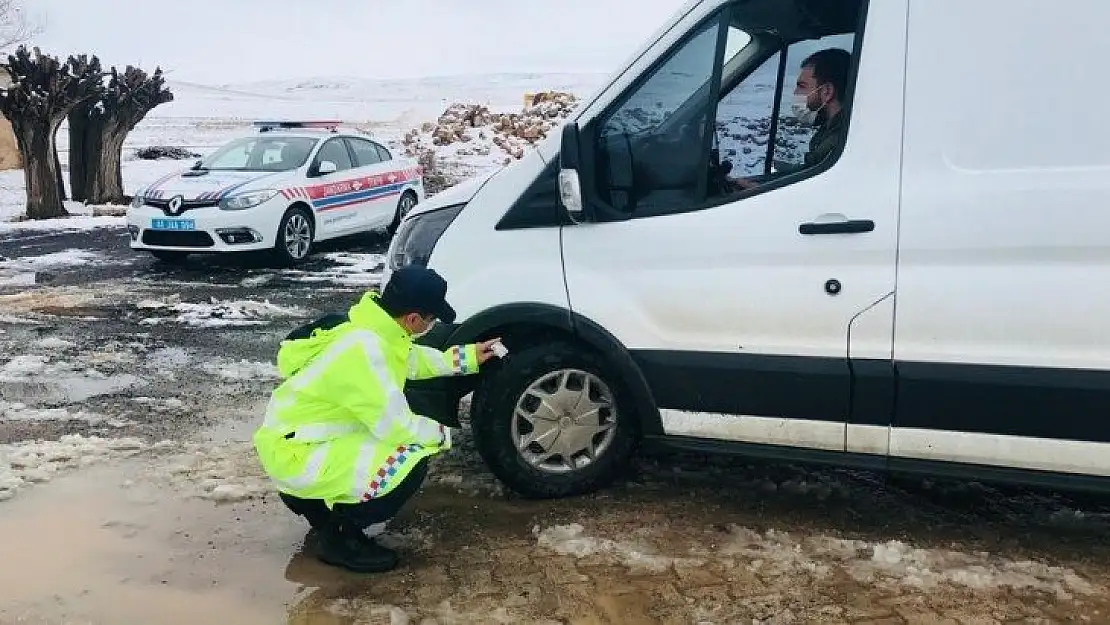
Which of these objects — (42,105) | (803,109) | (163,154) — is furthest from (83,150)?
(803,109)

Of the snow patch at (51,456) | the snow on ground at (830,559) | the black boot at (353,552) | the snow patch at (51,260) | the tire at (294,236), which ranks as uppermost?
the tire at (294,236)

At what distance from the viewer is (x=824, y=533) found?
393 cm

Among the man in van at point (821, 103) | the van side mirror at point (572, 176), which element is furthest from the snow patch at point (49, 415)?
the man in van at point (821, 103)

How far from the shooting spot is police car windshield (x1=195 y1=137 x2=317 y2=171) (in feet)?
38.3

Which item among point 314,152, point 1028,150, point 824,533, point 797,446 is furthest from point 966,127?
point 314,152

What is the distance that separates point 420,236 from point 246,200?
686 centimetres

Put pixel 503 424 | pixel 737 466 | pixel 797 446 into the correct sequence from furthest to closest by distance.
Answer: pixel 737 466, pixel 503 424, pixel 797 446

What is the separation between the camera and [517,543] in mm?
3857

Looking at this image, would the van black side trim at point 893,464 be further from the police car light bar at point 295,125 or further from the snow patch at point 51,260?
the police car light bar at point 295,125

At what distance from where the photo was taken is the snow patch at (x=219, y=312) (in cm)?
802

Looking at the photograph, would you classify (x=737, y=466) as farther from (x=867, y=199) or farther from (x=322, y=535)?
(x=322, y=535)

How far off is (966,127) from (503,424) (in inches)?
81.4

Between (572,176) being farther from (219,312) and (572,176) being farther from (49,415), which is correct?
(219,312)

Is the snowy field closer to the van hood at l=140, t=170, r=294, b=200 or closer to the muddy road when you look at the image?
the muddy road
